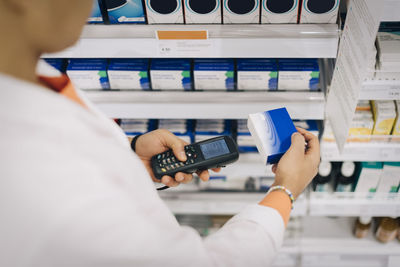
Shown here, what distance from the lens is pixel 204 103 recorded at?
4.42 feet

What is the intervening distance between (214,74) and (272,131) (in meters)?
0.30

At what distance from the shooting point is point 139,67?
4.45 feet

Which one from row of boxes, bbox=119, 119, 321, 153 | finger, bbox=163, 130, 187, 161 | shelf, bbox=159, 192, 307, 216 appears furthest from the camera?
shelf, bbox=159, 192, 307, 216

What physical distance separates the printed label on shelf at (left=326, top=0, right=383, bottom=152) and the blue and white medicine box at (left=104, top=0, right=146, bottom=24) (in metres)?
0.63

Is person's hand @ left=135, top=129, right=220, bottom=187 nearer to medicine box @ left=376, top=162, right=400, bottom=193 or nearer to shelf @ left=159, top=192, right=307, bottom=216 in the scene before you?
shelf @ left=159, top=192, right=307, bottom=216

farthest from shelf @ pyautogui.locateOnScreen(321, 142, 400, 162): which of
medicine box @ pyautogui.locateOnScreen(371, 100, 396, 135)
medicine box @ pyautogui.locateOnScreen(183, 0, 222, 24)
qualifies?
medicine box @ pyautogui.locateOnScreen(183, 0, 222, 24)

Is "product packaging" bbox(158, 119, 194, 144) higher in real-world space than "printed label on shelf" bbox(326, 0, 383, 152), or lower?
lower

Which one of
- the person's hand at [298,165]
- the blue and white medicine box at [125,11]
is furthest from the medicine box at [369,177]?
the blue and white medicine box at [125,11]

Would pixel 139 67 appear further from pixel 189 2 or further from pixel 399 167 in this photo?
pixel 399 167

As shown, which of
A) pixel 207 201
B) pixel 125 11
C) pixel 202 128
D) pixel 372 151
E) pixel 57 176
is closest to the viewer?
pixel 57 176

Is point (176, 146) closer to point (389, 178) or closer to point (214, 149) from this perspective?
point (214, 149)

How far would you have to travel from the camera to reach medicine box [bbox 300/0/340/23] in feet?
3.60

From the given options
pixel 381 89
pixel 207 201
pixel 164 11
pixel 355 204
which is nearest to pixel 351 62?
pixel 381 89

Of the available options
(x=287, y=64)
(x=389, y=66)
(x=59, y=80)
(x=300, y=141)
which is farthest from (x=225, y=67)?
(x=59, y=80)
